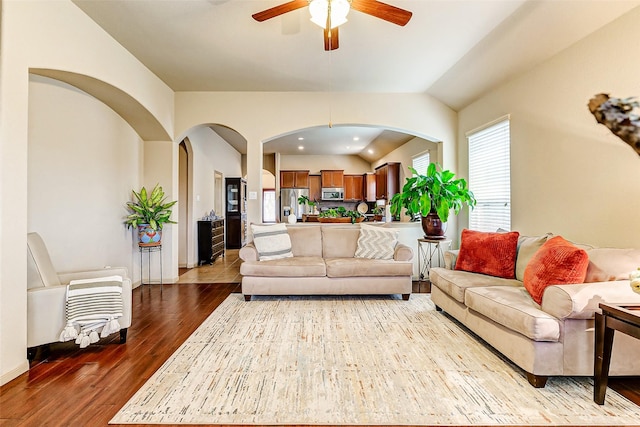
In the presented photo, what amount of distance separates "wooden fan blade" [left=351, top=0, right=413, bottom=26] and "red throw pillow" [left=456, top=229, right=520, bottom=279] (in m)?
2.25

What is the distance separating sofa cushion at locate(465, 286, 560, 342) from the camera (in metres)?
2.03

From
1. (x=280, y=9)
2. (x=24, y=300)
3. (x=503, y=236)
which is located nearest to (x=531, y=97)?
(x=503, y=236)

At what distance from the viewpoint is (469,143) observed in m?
4.86

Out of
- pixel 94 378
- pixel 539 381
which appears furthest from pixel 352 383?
pixel 94 378

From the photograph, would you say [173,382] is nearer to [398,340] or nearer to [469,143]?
[398,340]

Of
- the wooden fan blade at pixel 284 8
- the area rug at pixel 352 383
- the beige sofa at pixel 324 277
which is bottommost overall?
the area rug at pixel 352 383

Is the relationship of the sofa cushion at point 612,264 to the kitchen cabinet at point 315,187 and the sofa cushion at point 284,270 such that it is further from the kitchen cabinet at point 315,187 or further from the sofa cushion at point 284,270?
the kitchen cabinet at point 315,187

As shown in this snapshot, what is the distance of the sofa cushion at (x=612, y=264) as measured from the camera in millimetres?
2199

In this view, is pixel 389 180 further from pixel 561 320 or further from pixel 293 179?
pixel 561 320

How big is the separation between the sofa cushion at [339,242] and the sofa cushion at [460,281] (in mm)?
Result: 1418

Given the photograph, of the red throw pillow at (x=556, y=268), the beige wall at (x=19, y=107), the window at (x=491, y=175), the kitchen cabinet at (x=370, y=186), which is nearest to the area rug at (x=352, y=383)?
the red throw pillow at (x=556, y=268)

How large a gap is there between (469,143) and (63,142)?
16.7 feet

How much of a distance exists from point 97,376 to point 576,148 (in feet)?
14.0

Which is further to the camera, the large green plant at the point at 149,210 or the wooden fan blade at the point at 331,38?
the large green plant at the point at 149,210
